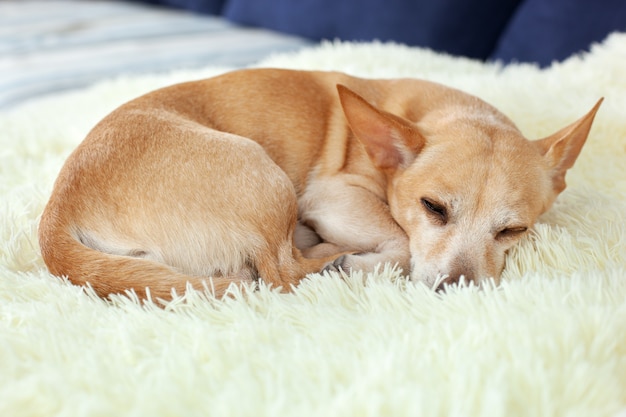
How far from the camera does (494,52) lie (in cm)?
366

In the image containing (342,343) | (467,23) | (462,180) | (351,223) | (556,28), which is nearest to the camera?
(342,343)

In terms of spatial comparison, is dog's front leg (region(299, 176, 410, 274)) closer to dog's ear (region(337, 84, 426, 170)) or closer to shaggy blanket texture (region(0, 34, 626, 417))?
dog's ear (region(337, 84, 426, 170))

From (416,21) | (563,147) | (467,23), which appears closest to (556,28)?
(467,23)

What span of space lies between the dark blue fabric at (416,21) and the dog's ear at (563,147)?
196cm

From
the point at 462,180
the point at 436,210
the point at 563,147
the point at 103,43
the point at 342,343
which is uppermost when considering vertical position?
the point at 563,147

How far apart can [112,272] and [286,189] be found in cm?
54

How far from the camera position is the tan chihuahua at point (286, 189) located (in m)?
1.55

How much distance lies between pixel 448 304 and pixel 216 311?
509mm

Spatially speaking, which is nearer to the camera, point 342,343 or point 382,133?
point 342,343

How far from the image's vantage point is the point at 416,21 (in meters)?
3.69

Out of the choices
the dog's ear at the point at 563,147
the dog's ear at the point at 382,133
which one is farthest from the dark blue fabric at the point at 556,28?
the dog's ear at the point at 382,133

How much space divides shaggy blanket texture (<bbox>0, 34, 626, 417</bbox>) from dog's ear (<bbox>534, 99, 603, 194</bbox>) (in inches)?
5.0

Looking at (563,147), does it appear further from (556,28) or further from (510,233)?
(556,28)

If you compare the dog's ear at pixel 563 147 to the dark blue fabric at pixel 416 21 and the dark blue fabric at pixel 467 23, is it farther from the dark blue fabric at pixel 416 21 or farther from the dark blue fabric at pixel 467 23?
the dark blue fabric at pixel 416 21
